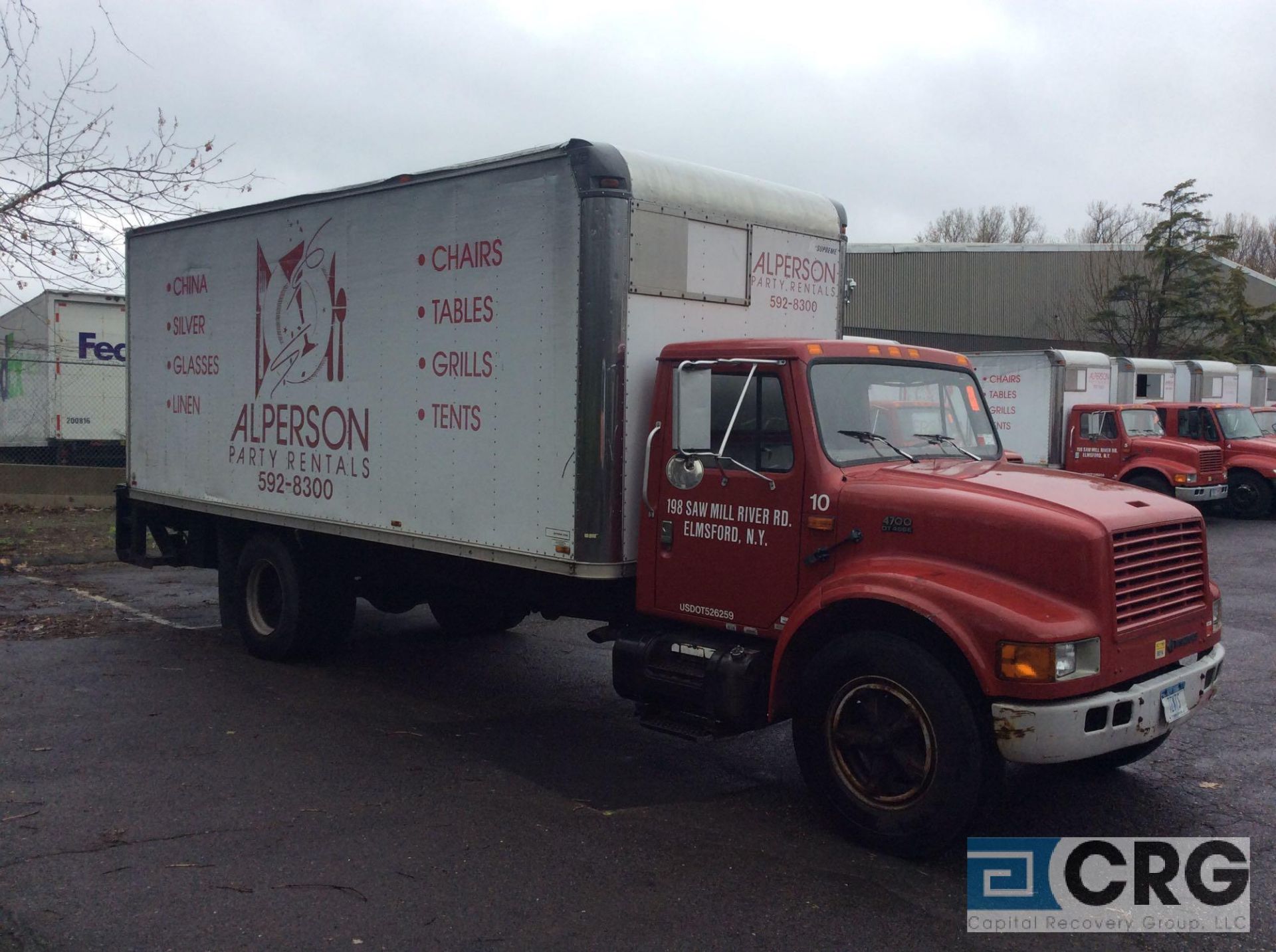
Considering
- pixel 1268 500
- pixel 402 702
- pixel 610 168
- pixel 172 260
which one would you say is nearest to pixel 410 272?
pixel 610 168

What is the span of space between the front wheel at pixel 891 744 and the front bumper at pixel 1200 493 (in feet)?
53.3

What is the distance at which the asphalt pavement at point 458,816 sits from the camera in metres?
4.44

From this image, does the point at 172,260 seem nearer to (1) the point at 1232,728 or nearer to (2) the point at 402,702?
(2) the point at 402,702

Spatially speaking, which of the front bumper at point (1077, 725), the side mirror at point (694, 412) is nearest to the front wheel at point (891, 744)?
the front bumper at point (1077, 725)

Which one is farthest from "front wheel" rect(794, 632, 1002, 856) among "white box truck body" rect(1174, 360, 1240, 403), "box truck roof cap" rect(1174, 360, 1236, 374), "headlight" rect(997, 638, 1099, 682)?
"box truck roof cap" rect(1174, 360, 1236, 374)

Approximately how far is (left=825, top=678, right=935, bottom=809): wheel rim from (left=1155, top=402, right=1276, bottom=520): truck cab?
59.9 feet

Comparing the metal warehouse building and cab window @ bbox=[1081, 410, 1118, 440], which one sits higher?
the metal warehouse building

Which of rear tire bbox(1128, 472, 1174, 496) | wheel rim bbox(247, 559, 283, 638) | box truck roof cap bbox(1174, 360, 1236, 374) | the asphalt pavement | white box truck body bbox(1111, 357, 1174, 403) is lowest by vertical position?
the asphalt pavement

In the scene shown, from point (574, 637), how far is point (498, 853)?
5120 millimetres

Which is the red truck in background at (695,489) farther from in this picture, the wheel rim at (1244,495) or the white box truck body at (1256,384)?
the white box truck body at (1256,384)

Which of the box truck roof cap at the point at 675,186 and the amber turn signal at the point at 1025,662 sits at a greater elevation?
the box truck roof cap at the point at 675,186

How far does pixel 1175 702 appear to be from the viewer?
5.14 metres

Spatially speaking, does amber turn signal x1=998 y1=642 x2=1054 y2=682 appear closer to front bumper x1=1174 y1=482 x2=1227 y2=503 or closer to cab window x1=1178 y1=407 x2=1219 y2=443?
front bumper x1=1174 y1=482 x2=1227 y2=503

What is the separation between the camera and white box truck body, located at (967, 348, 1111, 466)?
2198cm
